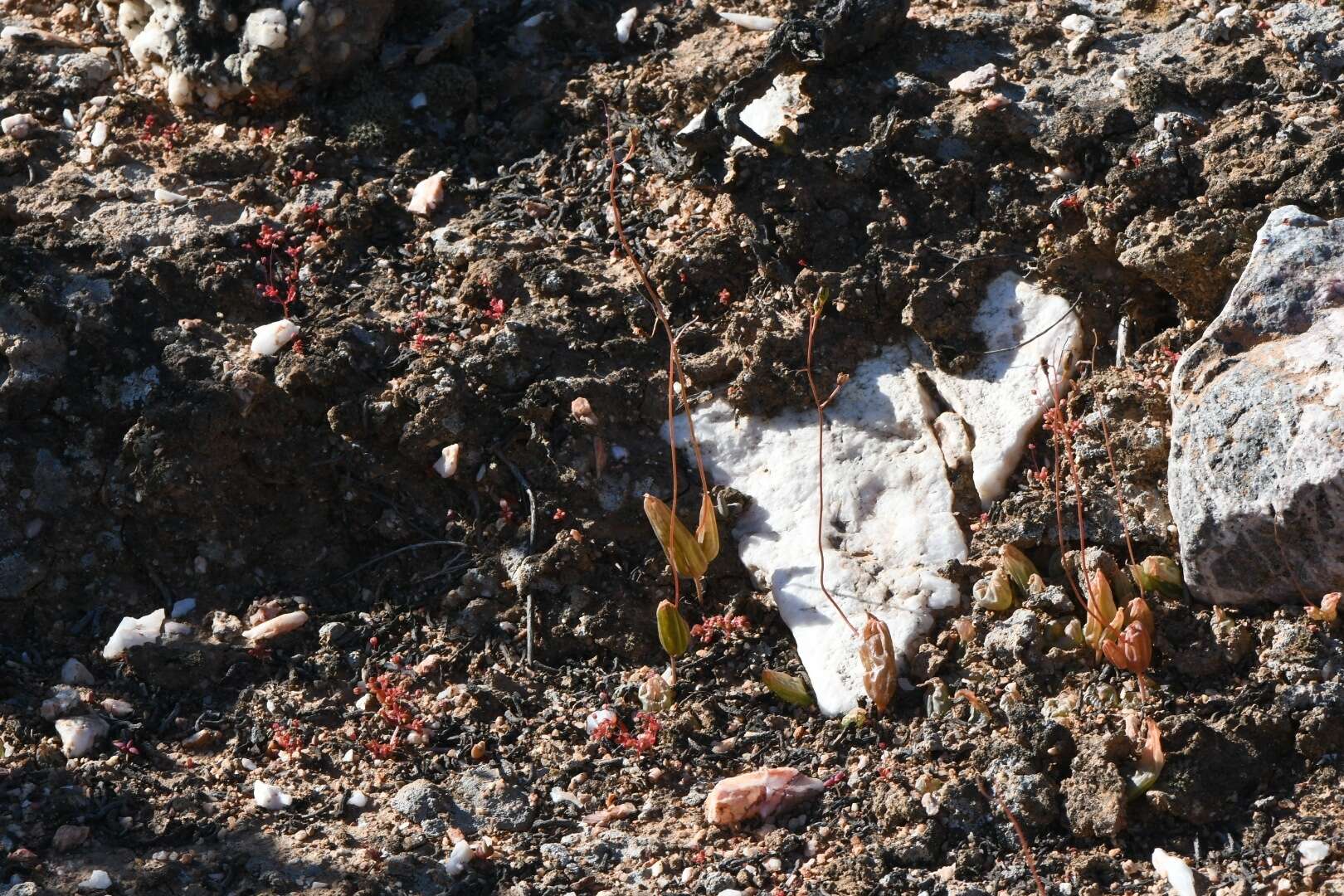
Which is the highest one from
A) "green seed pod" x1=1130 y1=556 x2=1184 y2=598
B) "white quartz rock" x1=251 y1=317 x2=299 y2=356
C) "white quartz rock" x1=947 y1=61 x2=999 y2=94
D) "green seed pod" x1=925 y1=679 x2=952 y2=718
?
"white quartz rock" x1=947 y1=61 x2=999 y2=94

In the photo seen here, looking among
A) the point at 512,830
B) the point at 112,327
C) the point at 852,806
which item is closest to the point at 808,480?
the point at 852,806

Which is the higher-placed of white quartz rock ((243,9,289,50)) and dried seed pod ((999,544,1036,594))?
white quartz rock ((243,9,289,50))

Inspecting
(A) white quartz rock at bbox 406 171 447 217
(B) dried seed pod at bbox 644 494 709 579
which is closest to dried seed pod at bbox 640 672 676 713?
(B) dried seed pod at bbox 644 494 709 579

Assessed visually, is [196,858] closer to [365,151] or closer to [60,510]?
[60,510]

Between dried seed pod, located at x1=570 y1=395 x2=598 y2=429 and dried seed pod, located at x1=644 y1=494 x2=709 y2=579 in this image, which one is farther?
dried seed pod, located at x1=570 y1=395 x2=598 y2=429

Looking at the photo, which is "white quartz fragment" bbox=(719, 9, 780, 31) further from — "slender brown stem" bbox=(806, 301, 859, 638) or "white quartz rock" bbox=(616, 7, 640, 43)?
"slender brown stem" bbox=(806, 301, 859, 638)

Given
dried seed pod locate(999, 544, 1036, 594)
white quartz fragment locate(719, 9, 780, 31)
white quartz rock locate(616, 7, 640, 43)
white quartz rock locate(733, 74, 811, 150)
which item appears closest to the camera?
dried seed pod locate(999, 544, 1036, 594)
